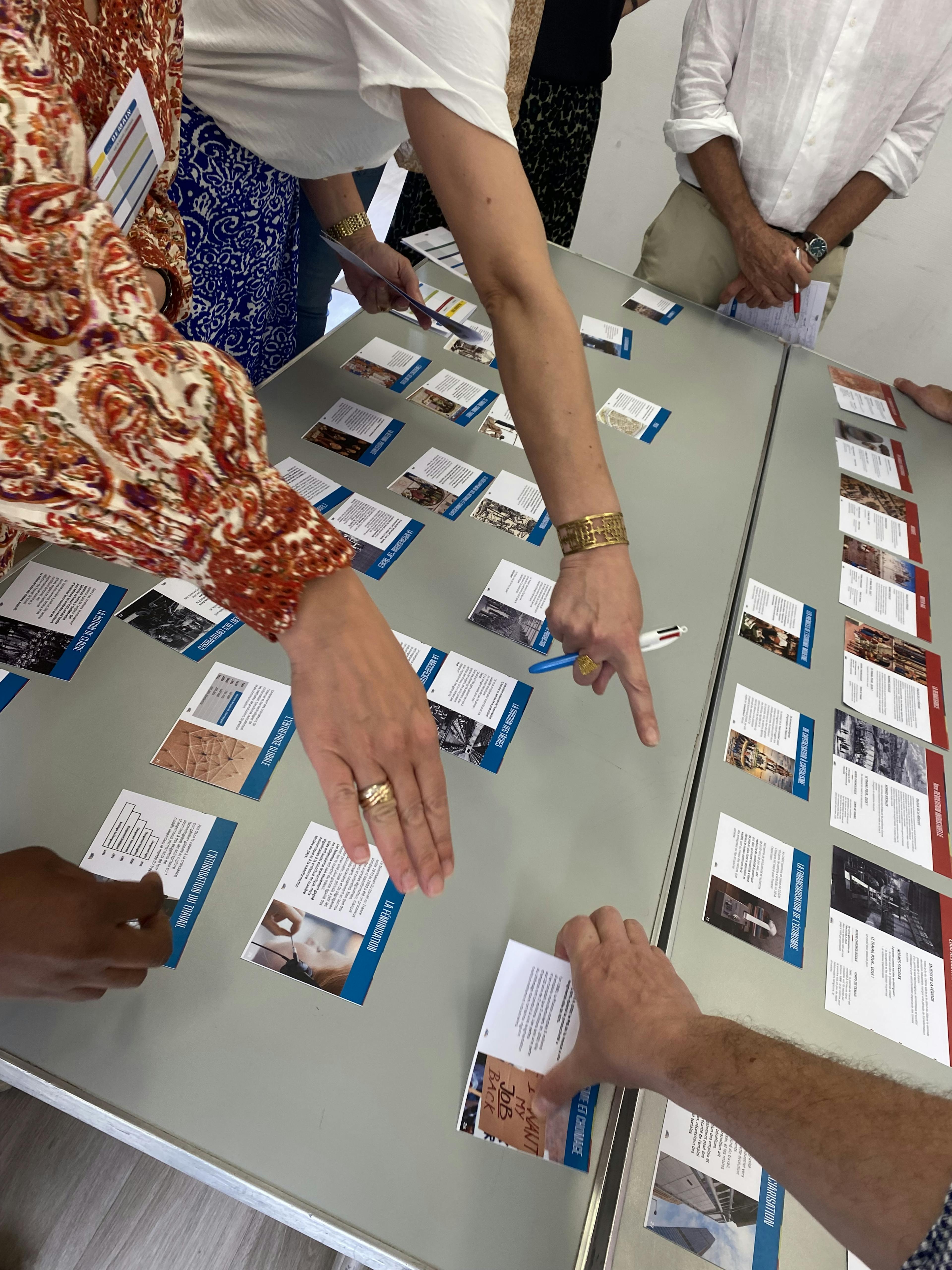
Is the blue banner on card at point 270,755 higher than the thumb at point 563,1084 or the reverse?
higher

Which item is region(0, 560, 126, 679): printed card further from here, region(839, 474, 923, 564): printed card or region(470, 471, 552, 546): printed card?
region(839, 474, 923, 564): printed card

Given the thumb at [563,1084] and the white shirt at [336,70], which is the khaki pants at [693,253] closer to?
the white shirt at [336,70]

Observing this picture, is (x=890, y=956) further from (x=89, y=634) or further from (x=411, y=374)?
(x=411, y=374)

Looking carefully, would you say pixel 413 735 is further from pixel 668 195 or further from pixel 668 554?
pixel 668 195

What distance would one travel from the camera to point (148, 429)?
54 centimetres

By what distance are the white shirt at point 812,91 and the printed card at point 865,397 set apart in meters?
0.44

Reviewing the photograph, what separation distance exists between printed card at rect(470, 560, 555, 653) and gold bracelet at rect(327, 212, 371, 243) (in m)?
0.84

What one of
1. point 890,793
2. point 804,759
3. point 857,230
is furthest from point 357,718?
point 857,230

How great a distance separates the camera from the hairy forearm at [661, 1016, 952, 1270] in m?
0.62

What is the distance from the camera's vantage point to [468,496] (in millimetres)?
1350

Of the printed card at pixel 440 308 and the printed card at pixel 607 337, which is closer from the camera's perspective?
the printed card at pixel 440 308

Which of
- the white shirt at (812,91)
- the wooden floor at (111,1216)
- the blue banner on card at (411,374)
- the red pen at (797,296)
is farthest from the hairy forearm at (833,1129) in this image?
the white shirt at (812,91)

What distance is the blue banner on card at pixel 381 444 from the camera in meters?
1.36

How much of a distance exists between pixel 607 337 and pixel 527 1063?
1549 mm
